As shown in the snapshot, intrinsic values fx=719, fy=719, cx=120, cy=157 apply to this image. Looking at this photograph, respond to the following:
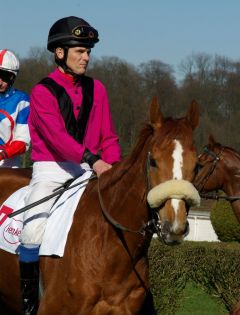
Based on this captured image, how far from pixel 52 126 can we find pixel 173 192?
4.07 feet

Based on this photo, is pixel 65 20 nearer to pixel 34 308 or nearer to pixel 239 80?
pixel 34 308

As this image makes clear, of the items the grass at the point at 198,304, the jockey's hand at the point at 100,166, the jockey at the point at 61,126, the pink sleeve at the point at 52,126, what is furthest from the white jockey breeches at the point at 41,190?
the grass at the point at 198,304

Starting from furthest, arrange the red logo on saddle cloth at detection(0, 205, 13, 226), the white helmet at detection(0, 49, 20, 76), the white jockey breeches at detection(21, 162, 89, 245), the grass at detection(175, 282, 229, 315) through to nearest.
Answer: the grass at detection(175, 282, 229, 315) < the white helmet at detection(0, 49, 20, 76) < the red logo on saddle cloth at detection(0, 205, 13, 226) < the white jockey breeches at detection(21, 162, 89, 245)

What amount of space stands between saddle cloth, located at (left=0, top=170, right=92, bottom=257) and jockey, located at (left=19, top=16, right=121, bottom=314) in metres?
0.08

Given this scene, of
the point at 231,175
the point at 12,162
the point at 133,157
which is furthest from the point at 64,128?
the point at 231,175

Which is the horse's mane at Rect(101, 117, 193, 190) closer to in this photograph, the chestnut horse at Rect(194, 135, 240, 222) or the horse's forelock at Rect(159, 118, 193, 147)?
the horse's forelock at Rect(159, 118, 193, 147)

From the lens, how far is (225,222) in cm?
1898

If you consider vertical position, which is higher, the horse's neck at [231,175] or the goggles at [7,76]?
the goggles at [7,76]

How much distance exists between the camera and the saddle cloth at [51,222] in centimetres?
474

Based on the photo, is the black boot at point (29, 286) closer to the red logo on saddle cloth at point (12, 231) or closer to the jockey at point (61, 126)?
the jockey at point (61, 126)

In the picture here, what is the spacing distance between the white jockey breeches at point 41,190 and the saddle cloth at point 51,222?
→ 0.17 ft

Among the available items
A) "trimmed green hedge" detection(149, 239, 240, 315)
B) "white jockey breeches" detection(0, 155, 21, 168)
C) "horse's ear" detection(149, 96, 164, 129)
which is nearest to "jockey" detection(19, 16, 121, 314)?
"horse's ear" detection(149, 96, 164, 129)

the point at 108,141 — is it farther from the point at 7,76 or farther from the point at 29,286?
the point at 7,76

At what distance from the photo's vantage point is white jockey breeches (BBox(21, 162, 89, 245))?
4883 mm
